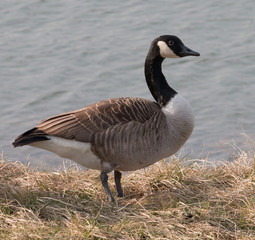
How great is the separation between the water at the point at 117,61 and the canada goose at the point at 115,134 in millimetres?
2277

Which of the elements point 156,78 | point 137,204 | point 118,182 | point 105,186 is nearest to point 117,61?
point 156,78

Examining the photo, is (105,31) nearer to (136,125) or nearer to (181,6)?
(181,6)

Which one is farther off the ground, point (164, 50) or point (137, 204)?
point (164, 50)

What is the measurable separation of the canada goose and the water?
7.47 feet

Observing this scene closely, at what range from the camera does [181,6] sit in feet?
44.5

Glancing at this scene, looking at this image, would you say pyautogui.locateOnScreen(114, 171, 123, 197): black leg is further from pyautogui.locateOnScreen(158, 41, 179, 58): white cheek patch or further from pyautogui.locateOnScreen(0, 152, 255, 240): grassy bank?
pyautogui.locateOnScreen(158, 41, 179, 58): white cheek patch

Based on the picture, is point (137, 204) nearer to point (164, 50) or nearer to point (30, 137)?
point (30, 137)

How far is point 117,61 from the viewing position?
36.9 ft

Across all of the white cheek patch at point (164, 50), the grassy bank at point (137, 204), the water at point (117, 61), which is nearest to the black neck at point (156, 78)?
the white cheek patch at point (164, 50)

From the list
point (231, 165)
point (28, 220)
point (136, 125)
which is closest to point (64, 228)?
point (28, 220)

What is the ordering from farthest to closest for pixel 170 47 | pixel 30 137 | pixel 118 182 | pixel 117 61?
pixel 117 61
pixel 170 47
pixel 118 182
pixel 30 137

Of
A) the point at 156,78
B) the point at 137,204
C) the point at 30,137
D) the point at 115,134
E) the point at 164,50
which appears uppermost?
the point at 164,50

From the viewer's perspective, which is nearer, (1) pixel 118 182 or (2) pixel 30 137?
(2) pixel 30 137

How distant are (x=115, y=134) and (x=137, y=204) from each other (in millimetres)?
762
